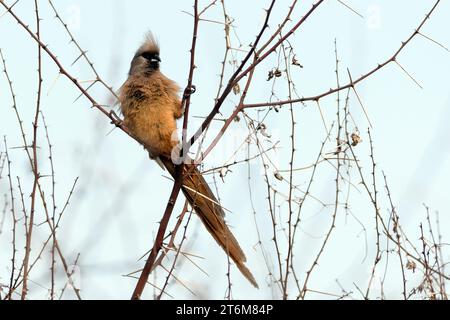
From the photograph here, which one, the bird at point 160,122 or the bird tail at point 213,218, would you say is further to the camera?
the bird at point 160,122

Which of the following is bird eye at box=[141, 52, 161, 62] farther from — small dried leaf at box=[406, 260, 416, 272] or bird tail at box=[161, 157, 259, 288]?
small dried leaf at box=[406, 260, 416, 272]

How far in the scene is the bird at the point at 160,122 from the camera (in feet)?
13.9

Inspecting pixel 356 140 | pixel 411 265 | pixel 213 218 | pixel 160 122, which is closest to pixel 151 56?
pixel 160 122

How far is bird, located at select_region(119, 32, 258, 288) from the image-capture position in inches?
167

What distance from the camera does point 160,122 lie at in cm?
457

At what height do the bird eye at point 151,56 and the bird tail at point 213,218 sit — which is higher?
the bird eye at point 151,56

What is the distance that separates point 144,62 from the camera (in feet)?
16.7

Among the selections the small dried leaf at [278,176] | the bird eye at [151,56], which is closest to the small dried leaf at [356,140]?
the small dried leaf at [278,176]

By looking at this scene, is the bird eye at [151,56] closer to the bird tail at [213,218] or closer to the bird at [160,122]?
the bird at [160,122]

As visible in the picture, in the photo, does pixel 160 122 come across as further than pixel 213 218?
Yes

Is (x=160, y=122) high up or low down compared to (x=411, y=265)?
up

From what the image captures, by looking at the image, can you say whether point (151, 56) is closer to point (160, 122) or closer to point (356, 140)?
point (160, 122)

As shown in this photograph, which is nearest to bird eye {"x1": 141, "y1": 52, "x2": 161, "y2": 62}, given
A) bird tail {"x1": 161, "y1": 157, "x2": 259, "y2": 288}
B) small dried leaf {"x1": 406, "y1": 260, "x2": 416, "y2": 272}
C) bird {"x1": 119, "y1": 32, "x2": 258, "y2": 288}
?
bird {"x1": 119, "y1": 32, "x2": 258, "y2": 288}

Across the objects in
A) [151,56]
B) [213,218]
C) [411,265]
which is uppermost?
[151,56]
